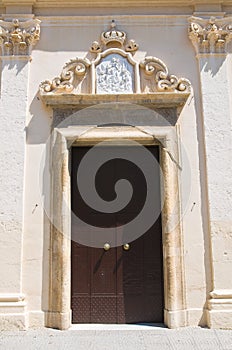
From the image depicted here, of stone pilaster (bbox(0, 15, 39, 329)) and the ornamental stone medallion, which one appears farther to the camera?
the ornamental stone medallion

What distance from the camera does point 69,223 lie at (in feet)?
17.9

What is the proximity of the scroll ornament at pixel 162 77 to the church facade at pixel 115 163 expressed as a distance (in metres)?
0.02

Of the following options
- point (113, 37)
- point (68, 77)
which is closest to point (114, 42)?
point (113, 37)

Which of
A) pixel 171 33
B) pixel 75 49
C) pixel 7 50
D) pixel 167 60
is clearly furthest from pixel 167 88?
pixel 7 50

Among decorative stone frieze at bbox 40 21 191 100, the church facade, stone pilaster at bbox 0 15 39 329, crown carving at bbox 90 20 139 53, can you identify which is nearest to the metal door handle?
the church facade

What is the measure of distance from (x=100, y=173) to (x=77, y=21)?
230 cm

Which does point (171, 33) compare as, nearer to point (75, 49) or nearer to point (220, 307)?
point (75, 49)

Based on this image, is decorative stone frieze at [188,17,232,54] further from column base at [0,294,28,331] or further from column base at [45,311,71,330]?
column base at [0,294,28,331]

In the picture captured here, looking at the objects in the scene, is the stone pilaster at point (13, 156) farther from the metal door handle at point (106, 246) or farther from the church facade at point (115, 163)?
the metal door handle at point (106, 246)

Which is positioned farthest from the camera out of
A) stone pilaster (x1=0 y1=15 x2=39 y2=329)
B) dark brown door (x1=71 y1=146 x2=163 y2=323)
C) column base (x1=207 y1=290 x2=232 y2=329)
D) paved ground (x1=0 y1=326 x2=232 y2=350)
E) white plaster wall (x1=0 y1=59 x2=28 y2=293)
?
dark brown door (x1=71 y1=146 x2=163 y2=323)

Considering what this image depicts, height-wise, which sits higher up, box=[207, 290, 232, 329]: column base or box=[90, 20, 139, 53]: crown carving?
box=[90, 20, 139, 53]: crown carving

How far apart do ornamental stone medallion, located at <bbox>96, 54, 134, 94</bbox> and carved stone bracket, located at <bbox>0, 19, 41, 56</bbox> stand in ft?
3.45

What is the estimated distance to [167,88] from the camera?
5.71 metres

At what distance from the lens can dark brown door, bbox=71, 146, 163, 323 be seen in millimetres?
5457
